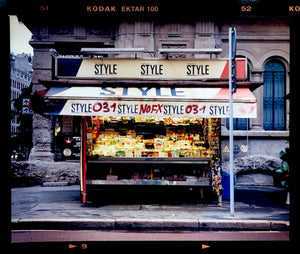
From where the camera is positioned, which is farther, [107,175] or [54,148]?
[54,148]

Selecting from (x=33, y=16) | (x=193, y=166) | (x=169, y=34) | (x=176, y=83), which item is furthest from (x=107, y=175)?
(x=33, y=16)

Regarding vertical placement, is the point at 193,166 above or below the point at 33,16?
below

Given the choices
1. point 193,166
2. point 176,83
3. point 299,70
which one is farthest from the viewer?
point 193,166

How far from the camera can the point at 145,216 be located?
25.3 ft

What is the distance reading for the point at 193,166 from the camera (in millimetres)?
9898

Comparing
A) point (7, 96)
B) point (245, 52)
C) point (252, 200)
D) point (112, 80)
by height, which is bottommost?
point (252, 200)

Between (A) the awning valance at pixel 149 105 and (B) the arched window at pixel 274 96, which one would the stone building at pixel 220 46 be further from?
(A) the awning valance at pixel 149 105

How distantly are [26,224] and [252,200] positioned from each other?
6634 millimetres

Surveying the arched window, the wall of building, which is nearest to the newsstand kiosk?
the wall of building

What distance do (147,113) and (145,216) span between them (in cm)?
268

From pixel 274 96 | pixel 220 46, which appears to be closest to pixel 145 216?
pixel 220 46

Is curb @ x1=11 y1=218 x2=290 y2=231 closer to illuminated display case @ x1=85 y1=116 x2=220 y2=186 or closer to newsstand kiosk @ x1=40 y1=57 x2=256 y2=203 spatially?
newsstand kiosk @ x1=40 y1=57 x2=256 y2=203

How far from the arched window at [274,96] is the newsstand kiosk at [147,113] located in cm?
506
